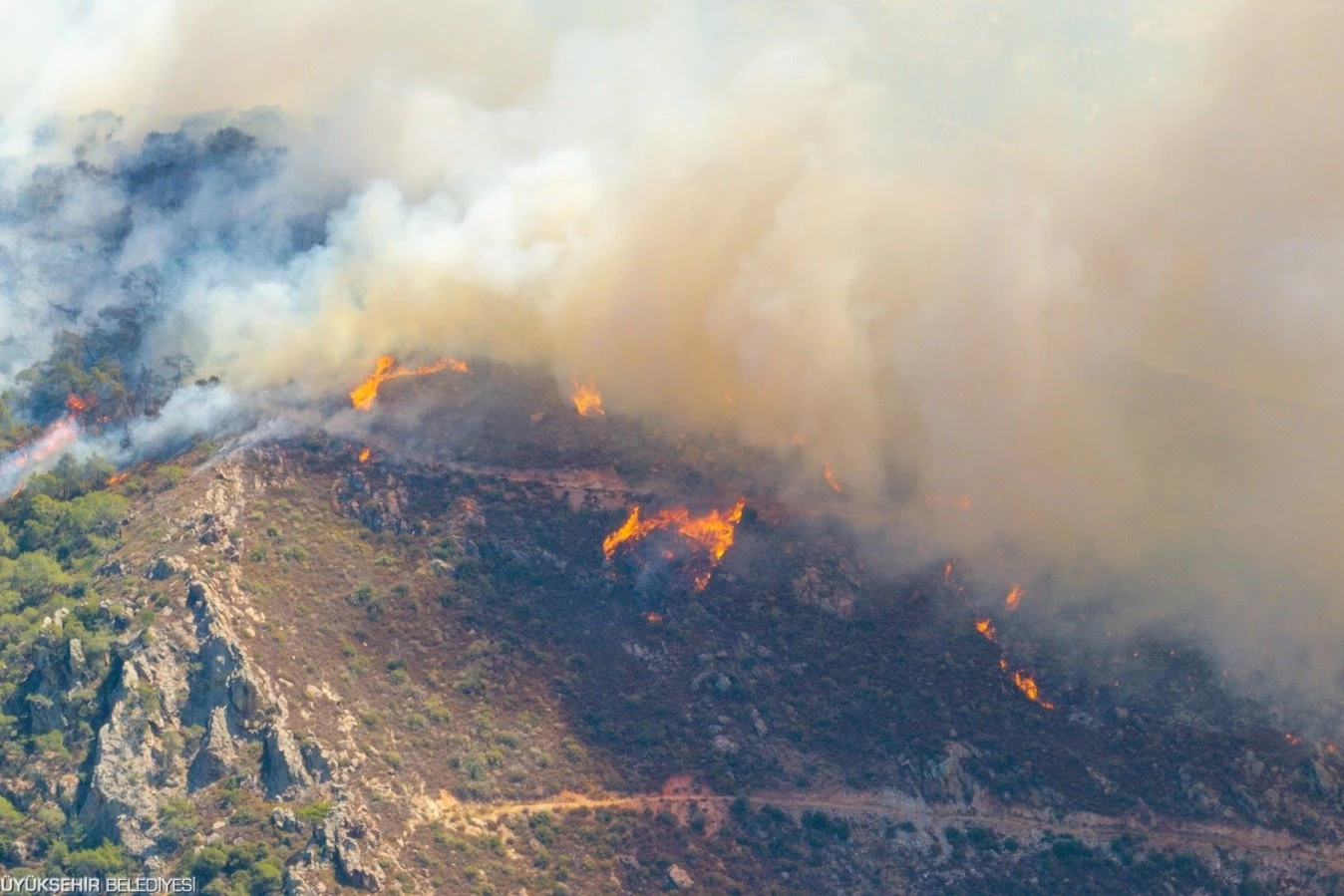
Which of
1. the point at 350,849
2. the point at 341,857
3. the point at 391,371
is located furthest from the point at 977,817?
the point at 391,371

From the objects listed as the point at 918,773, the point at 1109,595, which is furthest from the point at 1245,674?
the point at 918,773

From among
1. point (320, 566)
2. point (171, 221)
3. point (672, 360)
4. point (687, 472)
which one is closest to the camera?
point (320, 566)

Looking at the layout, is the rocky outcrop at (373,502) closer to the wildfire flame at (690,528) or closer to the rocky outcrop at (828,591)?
the wildfire flame at (690,528)

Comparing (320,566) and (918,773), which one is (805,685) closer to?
(918,773)

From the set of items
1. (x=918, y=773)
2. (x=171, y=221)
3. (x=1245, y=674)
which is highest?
(x=1245, y=674)

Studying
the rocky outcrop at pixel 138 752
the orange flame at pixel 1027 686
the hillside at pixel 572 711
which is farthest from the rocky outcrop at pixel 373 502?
the orange flame at pixel 1027 686
